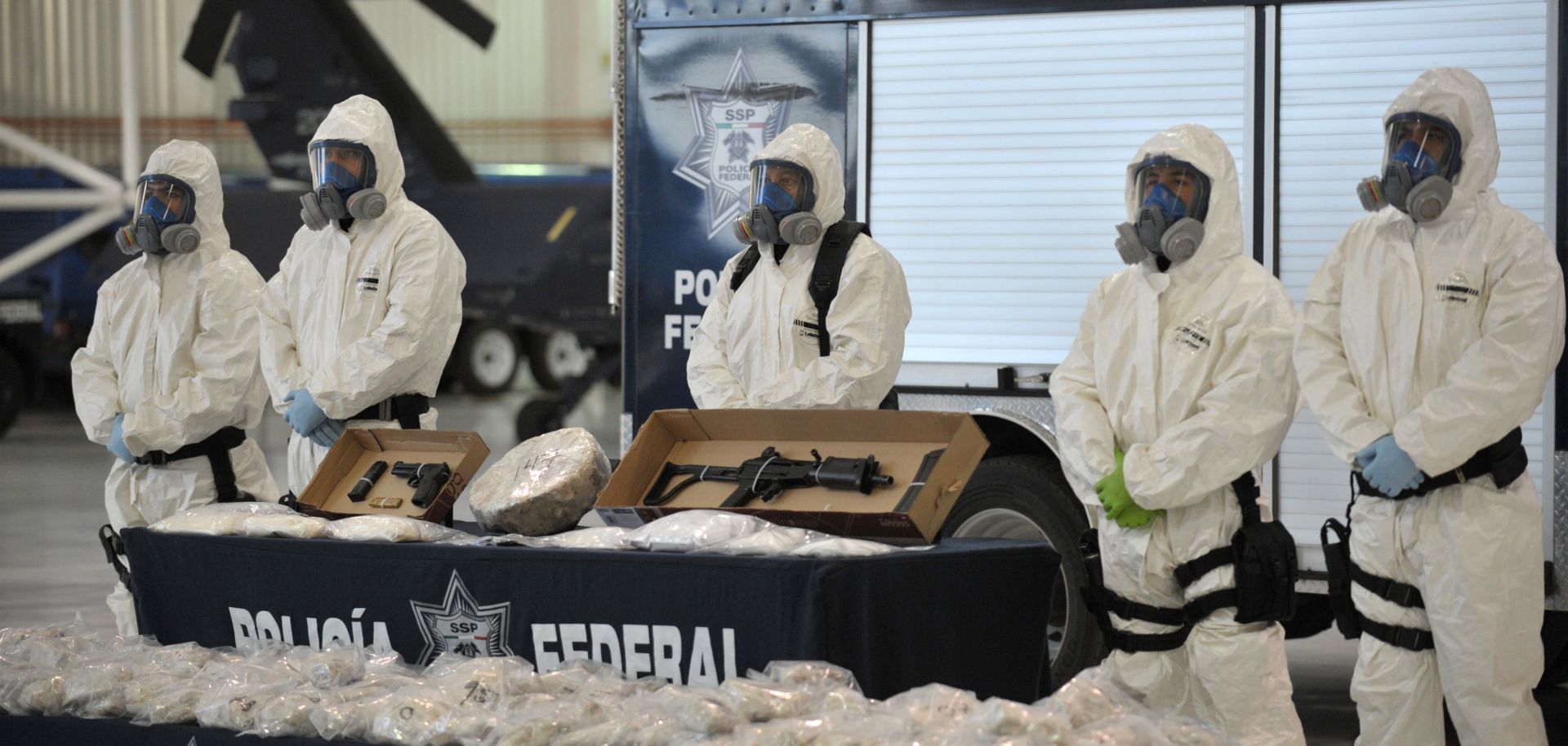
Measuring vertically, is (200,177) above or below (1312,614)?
above

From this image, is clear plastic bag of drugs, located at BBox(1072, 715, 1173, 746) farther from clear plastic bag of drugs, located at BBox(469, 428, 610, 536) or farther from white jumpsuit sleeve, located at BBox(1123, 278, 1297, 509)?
clear plastic bag of drugs, located at BBox(469, 428, 610, 536)

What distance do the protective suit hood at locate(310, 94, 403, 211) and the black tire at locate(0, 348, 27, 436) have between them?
14.4m

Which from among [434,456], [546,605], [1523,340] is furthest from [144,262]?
[1523,340]

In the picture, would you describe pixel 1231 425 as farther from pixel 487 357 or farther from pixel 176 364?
pixel 487 357

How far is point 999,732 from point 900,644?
2.65ft

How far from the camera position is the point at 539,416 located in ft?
53.9

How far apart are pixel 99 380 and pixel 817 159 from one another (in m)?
2.90

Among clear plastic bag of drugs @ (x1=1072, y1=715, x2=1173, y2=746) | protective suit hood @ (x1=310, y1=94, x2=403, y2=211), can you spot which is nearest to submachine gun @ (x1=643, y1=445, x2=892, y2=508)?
clear plastic bag of drugs @ (x1=1072, y1=715, x2=1173, y2=746)

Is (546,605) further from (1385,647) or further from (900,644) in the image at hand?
(1385,647)

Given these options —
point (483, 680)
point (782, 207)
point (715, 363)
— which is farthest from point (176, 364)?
point (483, 680)

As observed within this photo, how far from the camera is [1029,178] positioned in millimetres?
5906

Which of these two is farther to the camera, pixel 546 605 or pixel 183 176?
pixel 183 176

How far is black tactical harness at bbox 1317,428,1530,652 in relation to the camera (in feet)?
13.8

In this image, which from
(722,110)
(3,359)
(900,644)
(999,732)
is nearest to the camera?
(999,732)
